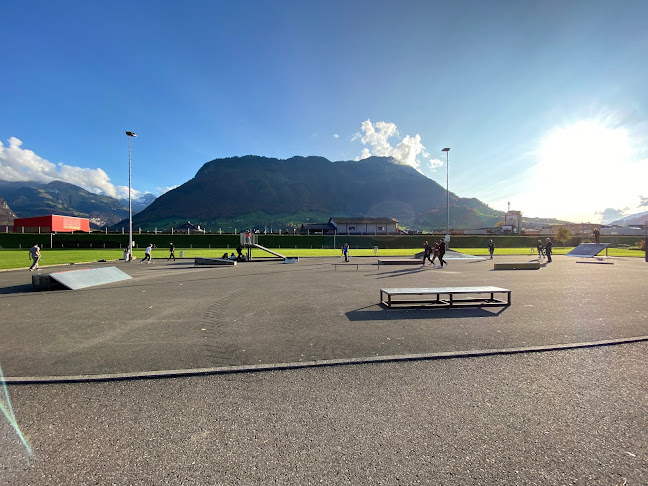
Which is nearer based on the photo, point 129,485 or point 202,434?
point 129,485

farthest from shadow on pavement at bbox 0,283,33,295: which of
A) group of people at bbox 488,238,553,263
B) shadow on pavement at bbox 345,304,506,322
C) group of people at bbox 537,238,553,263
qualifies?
group of people at bbox 537,238,553,263

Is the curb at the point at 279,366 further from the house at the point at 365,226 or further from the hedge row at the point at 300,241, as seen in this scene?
the house at the point at 365,226

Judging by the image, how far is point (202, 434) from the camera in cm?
308

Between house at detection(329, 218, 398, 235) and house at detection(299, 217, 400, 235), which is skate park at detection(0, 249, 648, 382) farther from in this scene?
house at detection(329, 218, 398, 235)

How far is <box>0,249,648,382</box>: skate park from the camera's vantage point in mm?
4965

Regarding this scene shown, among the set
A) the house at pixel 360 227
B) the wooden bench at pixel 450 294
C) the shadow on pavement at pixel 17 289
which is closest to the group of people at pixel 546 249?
the wooden bench at pixel 450 294

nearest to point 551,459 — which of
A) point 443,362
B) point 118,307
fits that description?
point 443,362

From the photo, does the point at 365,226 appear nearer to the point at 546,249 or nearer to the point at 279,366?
the point at 546,249

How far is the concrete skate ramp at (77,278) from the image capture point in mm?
11875

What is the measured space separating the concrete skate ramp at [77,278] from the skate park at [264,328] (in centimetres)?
64

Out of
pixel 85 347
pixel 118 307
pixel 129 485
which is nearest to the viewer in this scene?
pixel 129 485

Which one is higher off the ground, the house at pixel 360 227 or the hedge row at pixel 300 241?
the house at pixel 360 227

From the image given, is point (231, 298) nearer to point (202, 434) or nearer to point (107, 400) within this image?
point (107, 400)

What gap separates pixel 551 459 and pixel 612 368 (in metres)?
2.95
